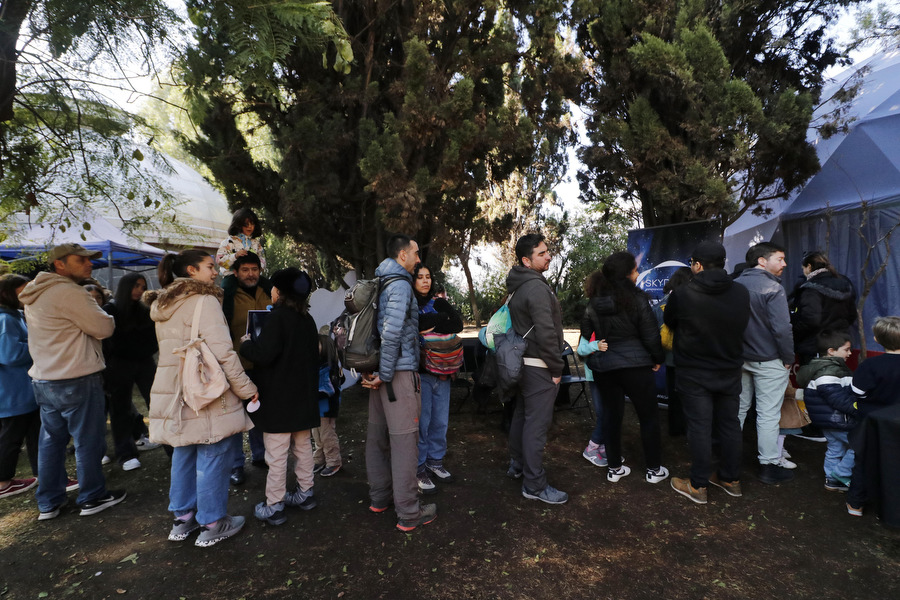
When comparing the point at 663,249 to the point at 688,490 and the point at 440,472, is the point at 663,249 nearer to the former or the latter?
the point at 688,490

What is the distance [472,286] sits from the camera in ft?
56.1

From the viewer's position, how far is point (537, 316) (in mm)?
3307

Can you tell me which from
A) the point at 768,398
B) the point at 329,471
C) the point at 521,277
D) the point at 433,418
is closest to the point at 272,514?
the point at 329,471

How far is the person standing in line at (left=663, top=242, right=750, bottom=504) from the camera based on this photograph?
3.34 meters

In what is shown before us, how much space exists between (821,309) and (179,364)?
5.36m

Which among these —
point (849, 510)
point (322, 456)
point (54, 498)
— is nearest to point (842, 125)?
point (849, 510)

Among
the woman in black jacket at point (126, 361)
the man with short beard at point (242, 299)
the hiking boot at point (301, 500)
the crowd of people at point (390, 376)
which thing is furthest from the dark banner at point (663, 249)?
the woman in black jacket at point (126, 361)

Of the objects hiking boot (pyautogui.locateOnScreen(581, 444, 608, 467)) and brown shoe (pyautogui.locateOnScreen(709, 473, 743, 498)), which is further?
hiking boot (pyautogui.locateOnScreen(581, 444, 608, 467))

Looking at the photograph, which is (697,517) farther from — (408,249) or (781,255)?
(408,249)

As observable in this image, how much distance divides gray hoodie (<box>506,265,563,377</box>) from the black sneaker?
346 cm

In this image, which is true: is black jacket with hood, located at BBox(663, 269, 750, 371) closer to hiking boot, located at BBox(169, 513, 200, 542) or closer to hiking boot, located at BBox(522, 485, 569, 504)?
hiking boot, located at BBox(522, 485, 569, 504)

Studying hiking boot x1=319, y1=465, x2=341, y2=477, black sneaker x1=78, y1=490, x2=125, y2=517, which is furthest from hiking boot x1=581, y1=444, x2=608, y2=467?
black sneaker x1=78, y1=490, x2=125, y2=517

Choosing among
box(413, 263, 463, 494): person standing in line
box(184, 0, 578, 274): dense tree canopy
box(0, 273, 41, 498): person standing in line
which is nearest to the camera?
box(0, 273, 41, 498): person standing in line

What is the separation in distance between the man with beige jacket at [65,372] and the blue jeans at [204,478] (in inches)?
38.2
